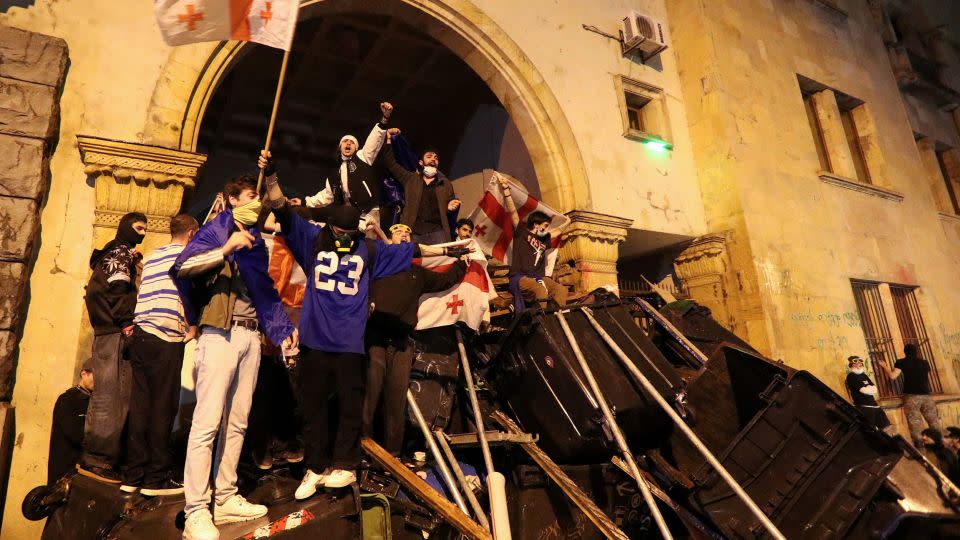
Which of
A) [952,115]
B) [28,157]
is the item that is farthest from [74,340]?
[952,115]

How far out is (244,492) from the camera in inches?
132

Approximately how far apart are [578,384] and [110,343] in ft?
11.8

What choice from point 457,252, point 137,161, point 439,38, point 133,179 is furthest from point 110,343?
point 439,38

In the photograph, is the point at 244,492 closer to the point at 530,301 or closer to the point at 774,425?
the point at 530,301

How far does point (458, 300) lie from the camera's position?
4656 mm

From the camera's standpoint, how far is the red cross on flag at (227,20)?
3723 millimetres

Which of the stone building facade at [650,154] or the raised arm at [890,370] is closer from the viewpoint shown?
the stone building facade at [650,154]

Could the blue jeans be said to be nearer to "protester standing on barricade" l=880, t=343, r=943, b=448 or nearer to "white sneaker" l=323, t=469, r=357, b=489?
"white sneaker" l=323, t=469, r=357, b=489

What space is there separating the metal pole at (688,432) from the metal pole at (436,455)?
1.70 metres

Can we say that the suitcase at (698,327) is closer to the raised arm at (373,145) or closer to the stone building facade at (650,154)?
the stone building facade at (650,154)

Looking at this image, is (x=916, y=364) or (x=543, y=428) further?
(x=916, y=364)

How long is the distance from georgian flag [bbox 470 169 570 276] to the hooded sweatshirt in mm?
3728

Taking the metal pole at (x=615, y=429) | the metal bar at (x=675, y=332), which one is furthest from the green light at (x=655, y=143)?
the metal pole at (x=615, y=429)

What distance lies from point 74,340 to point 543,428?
4.33 m
